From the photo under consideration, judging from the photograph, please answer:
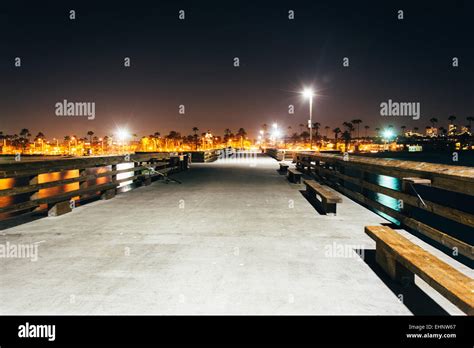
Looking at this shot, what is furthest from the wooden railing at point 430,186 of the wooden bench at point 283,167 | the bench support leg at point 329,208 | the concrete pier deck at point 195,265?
the wooden bench at point 283,167

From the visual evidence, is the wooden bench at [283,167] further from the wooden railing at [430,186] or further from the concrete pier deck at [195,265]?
the concrete pier deck at [195,265]

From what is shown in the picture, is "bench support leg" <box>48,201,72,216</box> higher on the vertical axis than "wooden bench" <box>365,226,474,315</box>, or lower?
lower

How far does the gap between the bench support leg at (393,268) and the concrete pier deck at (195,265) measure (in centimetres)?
20

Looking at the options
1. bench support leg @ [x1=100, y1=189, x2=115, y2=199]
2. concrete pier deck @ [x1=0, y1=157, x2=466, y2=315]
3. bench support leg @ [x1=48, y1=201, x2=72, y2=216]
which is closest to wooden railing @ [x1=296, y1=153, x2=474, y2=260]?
concrete pier deck @ [x1=0, y1=157, x2=466, y2=315]

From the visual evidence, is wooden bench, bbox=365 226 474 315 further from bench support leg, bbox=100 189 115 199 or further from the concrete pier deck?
bench support leg, bbox=100 189 115 199

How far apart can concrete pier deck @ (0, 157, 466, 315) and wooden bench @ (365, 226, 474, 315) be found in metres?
0.28

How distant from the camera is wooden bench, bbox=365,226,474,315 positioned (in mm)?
2971

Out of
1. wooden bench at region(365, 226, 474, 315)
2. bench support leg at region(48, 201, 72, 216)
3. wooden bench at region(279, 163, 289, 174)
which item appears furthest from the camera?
wooden bench at region(279, 163, 289, 174)

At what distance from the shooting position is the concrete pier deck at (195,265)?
3.82 m

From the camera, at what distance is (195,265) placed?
16.6 feet

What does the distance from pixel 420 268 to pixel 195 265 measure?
3.01m

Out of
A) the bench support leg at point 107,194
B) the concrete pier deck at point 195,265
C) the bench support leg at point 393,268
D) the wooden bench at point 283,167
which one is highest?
the wooden bench at point 283,167

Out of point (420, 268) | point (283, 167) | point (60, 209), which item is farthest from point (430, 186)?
point (283, 167)
